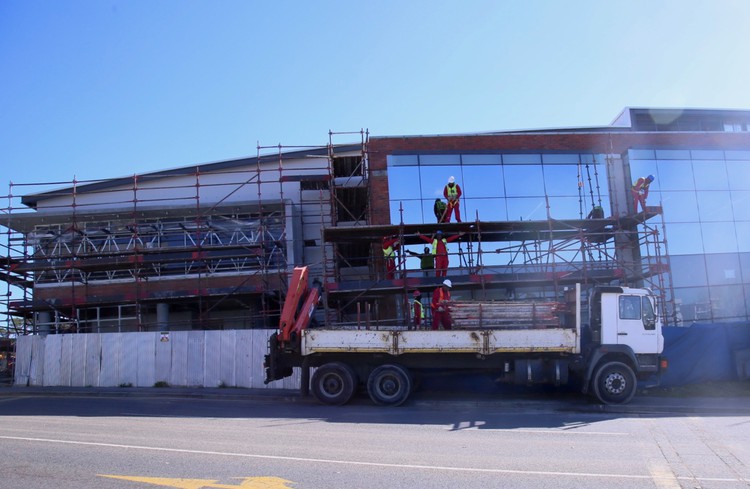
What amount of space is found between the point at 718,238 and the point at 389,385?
692 inches

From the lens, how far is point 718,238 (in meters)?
24.6

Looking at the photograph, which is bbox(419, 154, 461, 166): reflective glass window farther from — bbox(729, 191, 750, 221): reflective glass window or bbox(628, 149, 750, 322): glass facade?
bbox(729, 191, 750, 221): reflective glass window

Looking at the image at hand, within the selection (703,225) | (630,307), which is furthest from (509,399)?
(703,225)

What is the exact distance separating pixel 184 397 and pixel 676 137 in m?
21.3

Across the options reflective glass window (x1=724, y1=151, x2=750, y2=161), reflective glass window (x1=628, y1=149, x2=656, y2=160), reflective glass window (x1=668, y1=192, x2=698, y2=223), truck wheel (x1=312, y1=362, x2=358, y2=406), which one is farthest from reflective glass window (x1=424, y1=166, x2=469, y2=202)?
reflective glass window (x1=724, y1=151, x2=750, y2=161)

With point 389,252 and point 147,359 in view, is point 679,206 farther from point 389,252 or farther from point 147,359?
point 147,359

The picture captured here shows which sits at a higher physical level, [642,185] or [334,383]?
[642,185]

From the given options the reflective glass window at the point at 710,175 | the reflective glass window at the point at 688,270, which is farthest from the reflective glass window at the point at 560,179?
the reflective glass window at the point at 710,175

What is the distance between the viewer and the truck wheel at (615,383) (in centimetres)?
1367

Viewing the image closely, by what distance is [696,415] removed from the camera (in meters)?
12.5

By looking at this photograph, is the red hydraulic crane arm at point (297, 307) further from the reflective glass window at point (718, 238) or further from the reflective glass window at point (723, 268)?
the reflective glass window at point (718, 238)

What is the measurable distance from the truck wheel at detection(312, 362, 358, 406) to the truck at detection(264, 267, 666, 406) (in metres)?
0.02

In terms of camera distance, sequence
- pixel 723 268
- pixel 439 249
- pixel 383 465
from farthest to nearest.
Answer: pixel 723 268
pixel 439 249
pixel 383 465

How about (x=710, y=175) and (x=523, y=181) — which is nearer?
(x=523, y=181)
